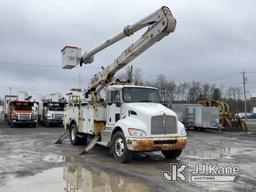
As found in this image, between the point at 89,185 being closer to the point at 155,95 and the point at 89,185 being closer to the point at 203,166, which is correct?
the point at 203,166

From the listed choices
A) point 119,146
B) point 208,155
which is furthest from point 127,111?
point 208,155

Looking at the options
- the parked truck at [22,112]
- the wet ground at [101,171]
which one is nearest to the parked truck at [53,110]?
the parked truck at [22,112]

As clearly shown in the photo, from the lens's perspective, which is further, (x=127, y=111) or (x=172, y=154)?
(x=172, y=154)

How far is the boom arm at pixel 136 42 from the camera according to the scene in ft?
38.3

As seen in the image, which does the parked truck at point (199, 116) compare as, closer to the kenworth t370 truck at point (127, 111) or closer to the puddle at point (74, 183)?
the kenworth t370 truck at point (127, 111)

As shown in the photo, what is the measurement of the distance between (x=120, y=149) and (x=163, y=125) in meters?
1.63

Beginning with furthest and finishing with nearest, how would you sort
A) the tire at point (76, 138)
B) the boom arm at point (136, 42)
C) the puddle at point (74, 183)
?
the tire at point (76, 138), the boom arm at point (136, 42), the puddle at point (74, 183)

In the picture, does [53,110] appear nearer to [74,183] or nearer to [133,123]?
[133,123]

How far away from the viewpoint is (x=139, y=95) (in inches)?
502

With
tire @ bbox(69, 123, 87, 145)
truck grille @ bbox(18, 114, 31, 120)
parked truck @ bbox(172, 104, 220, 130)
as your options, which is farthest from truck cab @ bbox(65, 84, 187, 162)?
truck grille @ bbox(18, 114, 31, 120)

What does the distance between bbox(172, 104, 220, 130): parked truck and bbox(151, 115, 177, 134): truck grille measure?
57.4ft

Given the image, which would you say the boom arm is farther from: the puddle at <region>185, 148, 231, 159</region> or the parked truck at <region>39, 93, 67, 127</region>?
the parked truck at <region>39, 93, 67, 127</region>

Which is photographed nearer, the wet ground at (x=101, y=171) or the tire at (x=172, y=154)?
the wet ground at (x=101, y=171)

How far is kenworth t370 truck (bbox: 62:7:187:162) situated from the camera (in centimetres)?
1108
